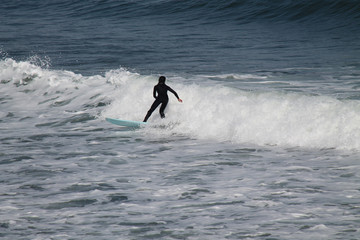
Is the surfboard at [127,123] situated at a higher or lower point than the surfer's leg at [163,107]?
lower

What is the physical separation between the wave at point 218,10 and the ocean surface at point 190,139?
158 centimetres

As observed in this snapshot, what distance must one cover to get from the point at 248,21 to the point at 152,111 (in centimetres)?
2112

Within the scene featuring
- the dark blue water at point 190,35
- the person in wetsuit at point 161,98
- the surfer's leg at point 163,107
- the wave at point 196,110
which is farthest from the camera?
the dark blue water at point 190,35

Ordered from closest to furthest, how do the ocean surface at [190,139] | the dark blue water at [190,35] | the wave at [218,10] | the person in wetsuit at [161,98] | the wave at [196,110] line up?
the ocean surface at [190,139] < the wave at [196,110] < the person in wetsuit at [161,98] < the dark blue water at [190,35] < the wave at [218,10]

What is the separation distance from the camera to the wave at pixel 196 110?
13.8m

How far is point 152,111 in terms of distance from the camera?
1614 cm

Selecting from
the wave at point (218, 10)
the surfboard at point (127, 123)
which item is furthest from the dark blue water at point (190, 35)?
the surfboard at point (127, 123)

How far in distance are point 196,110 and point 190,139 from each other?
2.18 meters

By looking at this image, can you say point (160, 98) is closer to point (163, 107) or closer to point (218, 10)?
point (163, 107)

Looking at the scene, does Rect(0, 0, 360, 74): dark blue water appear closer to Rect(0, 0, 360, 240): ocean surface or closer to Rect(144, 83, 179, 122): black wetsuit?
Rect(0, 0, 360, 240): ocean surface

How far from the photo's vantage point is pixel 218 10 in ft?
129

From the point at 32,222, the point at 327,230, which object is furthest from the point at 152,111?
the point at 327,230

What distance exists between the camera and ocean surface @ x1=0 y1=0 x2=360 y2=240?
8.74 meters

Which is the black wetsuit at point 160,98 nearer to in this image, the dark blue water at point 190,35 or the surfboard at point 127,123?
the surfboard at point 127,123
